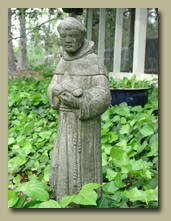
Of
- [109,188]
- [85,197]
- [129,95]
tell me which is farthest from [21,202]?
[129,95]

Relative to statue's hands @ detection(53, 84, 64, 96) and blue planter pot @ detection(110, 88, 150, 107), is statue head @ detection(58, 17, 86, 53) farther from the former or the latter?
blue planter pot @ detection(110, 88, 150, 107)

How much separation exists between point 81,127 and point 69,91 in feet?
1.03

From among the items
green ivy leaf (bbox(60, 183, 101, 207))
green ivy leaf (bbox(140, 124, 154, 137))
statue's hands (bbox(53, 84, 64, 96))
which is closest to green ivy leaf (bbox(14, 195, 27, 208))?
green ivy leaf (bbox(60, 183, 101, 207))

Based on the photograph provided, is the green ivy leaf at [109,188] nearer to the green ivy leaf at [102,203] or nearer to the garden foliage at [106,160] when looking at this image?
the garden foliage at [106,160]

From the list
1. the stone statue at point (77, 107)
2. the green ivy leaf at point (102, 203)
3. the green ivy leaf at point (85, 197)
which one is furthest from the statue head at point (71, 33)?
the green ivy leaf at point (102, 203)

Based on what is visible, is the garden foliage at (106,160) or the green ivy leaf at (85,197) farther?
the garden foliage at (106,160)

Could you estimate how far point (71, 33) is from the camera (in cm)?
176

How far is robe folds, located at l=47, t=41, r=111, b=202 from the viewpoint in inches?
71.2

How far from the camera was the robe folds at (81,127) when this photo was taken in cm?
181

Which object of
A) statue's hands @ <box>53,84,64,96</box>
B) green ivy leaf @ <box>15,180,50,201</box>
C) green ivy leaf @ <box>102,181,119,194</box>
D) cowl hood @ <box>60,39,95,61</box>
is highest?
cowl hood @ <box>60,39,95,61</box>

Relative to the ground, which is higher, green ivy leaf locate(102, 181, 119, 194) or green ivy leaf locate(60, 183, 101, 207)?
green ivy leaf locate(60, 183, 101, 207)

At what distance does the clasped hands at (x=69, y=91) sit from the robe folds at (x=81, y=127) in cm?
4

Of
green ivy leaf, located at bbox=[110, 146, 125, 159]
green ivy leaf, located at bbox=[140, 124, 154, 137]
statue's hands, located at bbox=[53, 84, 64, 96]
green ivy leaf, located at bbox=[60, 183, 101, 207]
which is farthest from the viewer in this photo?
green ivy leaf, located at bbox=[140, 124, 154, 137]

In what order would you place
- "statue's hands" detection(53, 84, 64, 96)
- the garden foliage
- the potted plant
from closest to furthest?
"statue's hands" detection(53, 84, 64, 96) < the garden foliage < the potted plant
